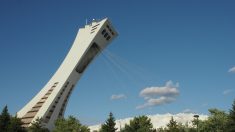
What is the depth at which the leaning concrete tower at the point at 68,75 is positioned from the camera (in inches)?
2899

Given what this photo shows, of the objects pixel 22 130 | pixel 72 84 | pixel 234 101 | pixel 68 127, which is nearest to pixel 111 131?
pixel 68 127

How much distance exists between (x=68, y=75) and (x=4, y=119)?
25239 millimetres

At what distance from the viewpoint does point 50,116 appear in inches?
2913

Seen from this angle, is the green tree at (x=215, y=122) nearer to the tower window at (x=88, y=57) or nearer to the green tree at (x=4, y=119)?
the tower window at (x=88, y=57)

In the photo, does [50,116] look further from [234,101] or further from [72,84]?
[234,101]

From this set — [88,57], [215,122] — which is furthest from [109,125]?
[88,57]

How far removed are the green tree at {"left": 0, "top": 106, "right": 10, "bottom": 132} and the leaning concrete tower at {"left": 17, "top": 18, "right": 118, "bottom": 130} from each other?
16098mm

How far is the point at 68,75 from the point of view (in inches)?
3054

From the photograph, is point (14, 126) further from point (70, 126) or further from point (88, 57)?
point (88, 57)

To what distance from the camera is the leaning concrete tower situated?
73.6 meters

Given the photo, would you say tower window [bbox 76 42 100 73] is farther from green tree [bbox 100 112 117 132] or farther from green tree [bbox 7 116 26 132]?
green tree [bbox 100 112 117 132]

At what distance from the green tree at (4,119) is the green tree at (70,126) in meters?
7.98

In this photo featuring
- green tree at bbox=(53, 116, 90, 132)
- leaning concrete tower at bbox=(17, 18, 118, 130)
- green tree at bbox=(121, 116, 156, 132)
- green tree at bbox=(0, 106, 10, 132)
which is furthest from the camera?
leaning concrete tower at bbox=(17, 18, 118, 130)

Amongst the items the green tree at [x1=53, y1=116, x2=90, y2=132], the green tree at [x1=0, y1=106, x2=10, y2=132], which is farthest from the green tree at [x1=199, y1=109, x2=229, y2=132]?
the green tree at [x1=0, y1=106, x2=10, y2=132]
